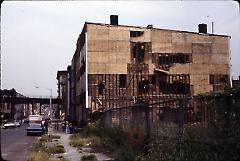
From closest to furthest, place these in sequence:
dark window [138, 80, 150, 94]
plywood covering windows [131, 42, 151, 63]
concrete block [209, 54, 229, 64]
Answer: plywood covering windows [131, 42, 151, 63] < dark window [138, 80, 150, 94] < concrete block [209, 54, 229, 64]

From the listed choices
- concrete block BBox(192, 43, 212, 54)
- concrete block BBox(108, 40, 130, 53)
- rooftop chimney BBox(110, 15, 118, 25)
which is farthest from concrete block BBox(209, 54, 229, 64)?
rooftop chimney BBox(110, 15, 118, 25)

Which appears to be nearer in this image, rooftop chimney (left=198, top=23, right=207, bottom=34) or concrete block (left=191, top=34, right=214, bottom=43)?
concrete block (left=191, top=34, right=214, bottom=43)

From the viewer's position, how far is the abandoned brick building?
3497cm

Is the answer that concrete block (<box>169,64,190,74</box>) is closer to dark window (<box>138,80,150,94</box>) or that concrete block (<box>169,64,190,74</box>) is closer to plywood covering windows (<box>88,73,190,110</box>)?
plywood covering windows (<box>88,73,190,110</box>)

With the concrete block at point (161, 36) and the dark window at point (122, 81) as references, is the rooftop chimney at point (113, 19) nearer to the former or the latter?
the concrete block at point (161, 36)

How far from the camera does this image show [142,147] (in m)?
11.0

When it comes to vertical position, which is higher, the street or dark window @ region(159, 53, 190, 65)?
dark window @ region(159, 53, 190, 65)

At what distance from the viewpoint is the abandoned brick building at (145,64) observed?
1377 inches

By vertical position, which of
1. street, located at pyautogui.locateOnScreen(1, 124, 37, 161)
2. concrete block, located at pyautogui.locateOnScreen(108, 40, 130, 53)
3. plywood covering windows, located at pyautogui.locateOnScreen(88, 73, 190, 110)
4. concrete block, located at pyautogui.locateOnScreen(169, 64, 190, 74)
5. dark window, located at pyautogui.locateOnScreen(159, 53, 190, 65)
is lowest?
street, located at pyautogui.locateOnScreen(1, 124, 37, 161)

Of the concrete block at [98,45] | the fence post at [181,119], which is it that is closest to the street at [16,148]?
the fence post at [181,119]

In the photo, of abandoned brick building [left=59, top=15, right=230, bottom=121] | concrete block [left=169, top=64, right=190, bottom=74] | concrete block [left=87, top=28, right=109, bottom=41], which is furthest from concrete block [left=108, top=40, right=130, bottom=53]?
concrete block [left=169, top=64, right=190, bottom=74]

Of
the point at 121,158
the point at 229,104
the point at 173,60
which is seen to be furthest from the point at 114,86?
the point at 229,104

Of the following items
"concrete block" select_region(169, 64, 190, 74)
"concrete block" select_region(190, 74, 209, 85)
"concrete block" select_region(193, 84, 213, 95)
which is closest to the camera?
"concrete block" select_region(169, 64, 190, 74)

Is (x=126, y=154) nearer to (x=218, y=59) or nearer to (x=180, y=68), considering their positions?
(x=180, y=68)
